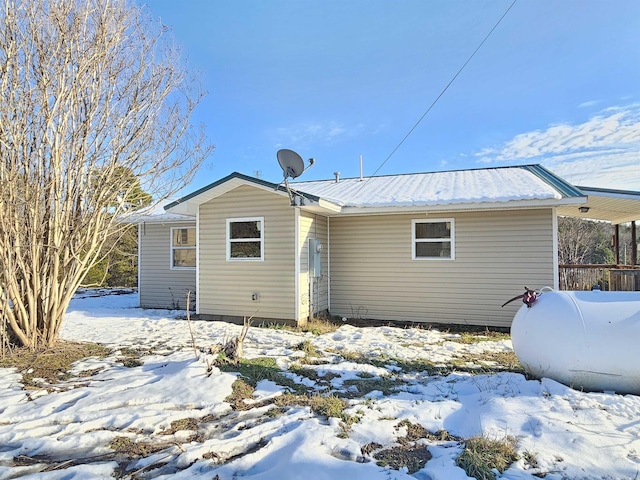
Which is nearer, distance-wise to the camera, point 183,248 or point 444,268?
point 444,268

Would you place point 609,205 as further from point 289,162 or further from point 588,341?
point 289,162

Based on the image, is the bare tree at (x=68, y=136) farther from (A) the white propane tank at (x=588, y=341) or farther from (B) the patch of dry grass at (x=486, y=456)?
(A) the white propane tank at (x=588, y=341)

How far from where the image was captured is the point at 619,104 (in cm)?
1209

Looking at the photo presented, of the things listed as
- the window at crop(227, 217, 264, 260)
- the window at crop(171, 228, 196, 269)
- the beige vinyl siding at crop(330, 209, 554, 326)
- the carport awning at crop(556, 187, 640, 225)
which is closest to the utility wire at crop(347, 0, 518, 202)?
the beige vinyl siding at crop(330, 209, 554, 326)

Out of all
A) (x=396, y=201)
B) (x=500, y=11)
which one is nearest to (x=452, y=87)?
(x=500, y=11)

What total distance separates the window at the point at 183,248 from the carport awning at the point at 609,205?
978cm

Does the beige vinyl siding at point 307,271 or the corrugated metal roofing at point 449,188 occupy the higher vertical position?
the corrugated metal roofing at point 449,188

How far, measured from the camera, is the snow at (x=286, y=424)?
8.76 feet

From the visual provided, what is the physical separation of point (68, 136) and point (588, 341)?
749 cm

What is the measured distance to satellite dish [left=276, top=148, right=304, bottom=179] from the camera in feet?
23.7

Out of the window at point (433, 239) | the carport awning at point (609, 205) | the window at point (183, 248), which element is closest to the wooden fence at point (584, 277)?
the carport awning at point (609, 205)

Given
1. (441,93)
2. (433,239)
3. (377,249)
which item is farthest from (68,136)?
(441,93)

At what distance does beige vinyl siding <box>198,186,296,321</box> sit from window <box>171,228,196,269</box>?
2190mm

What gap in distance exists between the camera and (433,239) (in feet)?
29.0
